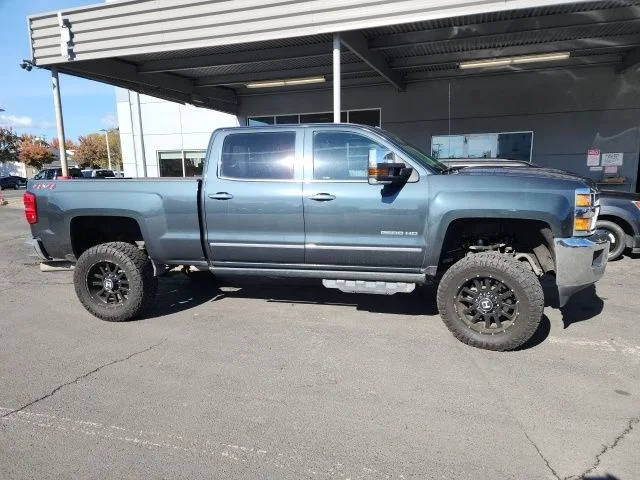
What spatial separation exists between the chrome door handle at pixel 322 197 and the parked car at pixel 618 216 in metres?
3.44

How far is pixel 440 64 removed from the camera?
38.1 ft

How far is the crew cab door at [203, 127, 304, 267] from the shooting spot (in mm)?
4375

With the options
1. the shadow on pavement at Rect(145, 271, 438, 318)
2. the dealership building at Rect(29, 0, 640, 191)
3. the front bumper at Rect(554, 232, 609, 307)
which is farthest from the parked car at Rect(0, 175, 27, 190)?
the front bumper at Rect(554, 232, 609, 307)

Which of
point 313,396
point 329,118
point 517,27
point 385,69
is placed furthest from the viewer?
point 329,118

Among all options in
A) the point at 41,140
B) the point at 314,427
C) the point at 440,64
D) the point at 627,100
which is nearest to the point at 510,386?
the point at 314,427

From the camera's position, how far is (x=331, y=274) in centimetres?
443

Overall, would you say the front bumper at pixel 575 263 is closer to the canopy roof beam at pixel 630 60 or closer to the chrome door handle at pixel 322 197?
the chrome door handle at pixel 322 197

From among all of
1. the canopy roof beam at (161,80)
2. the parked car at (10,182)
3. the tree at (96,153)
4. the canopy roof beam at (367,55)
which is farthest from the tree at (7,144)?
the canopy roof beam at (367,55)

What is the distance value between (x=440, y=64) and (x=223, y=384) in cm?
1092

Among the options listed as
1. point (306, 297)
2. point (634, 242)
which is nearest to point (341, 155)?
point (306, 297)

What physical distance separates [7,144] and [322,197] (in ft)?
175

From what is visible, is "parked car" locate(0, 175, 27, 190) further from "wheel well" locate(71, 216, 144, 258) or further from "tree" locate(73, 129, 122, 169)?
"wheel well" locate(71, 216, 144, 258)

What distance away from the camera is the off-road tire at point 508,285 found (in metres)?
3.76

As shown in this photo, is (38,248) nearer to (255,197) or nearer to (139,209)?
(139,209)
